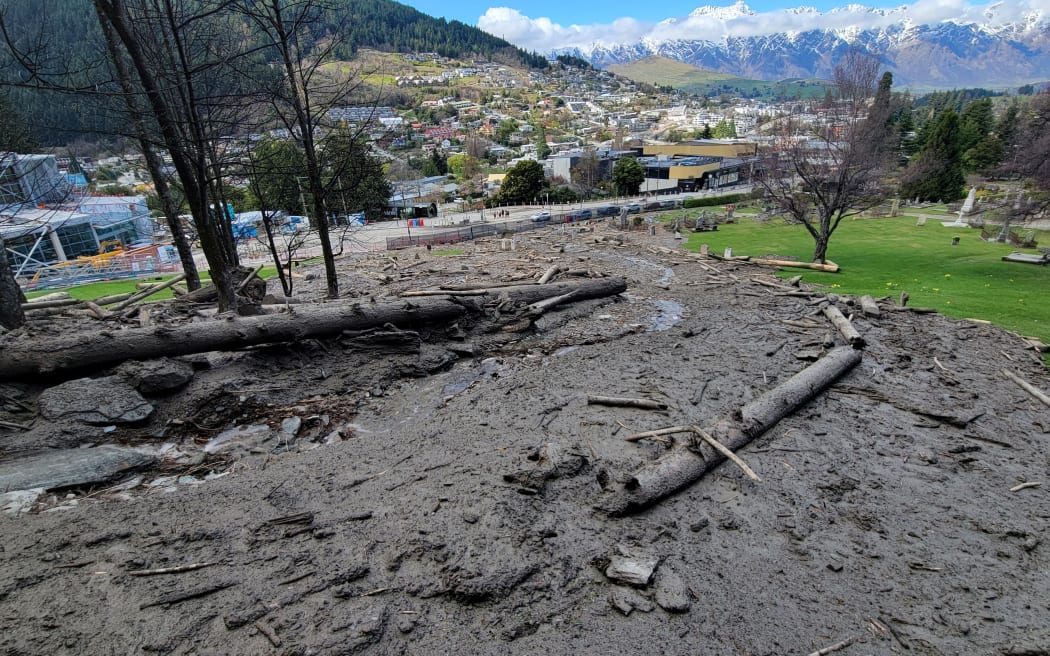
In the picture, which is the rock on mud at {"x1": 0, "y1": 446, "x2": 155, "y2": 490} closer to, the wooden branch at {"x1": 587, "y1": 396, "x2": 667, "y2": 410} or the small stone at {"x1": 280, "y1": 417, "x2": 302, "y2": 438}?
the small stone at {"x1": 280, "y1": 417, "x2": 302, "y2": 438}

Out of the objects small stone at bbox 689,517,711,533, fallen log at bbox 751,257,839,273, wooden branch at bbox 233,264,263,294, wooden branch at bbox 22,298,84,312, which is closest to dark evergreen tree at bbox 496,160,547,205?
fallen log at bbox 751,257,839,273

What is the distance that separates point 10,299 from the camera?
324 inches

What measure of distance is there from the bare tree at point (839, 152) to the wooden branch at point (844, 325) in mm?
11435

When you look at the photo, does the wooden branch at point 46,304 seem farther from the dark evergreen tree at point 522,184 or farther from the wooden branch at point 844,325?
the dark evergreen tree at point 522,184

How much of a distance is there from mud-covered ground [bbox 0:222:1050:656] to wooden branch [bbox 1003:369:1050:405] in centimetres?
19

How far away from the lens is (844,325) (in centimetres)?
1051

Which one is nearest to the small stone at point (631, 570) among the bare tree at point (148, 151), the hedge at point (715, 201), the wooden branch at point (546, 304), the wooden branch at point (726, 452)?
the wooden branch at point (726, 452)

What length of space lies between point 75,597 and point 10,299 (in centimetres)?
798

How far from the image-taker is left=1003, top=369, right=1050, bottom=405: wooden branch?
307 inches

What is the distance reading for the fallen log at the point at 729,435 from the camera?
4.86 meters

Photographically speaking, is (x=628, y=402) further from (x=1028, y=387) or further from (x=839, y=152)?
(x=839, y=152)

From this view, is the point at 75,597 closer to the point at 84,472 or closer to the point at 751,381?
the point at 84,472

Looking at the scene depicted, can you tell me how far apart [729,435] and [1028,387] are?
21.8 ft

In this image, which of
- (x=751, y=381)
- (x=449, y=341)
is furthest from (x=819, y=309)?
(x=449, y=341)
